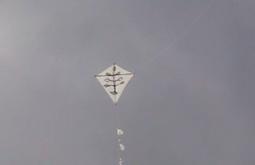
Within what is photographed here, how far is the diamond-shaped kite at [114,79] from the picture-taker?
18.8 metres

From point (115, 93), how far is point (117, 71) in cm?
252

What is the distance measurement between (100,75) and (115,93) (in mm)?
2713

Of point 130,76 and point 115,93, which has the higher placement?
point 130,76

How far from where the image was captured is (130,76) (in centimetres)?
1950

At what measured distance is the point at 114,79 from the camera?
19125 millimetres

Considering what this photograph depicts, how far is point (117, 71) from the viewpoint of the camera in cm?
1923

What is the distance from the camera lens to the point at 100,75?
1928 centimetres

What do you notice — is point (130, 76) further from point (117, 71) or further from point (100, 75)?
point (100, 75)

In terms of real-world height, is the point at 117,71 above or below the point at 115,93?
above

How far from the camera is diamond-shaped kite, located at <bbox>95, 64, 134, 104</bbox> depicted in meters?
18.8

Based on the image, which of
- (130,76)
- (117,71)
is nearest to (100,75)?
(117,71)

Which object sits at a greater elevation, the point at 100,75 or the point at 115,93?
the point at 100,75
